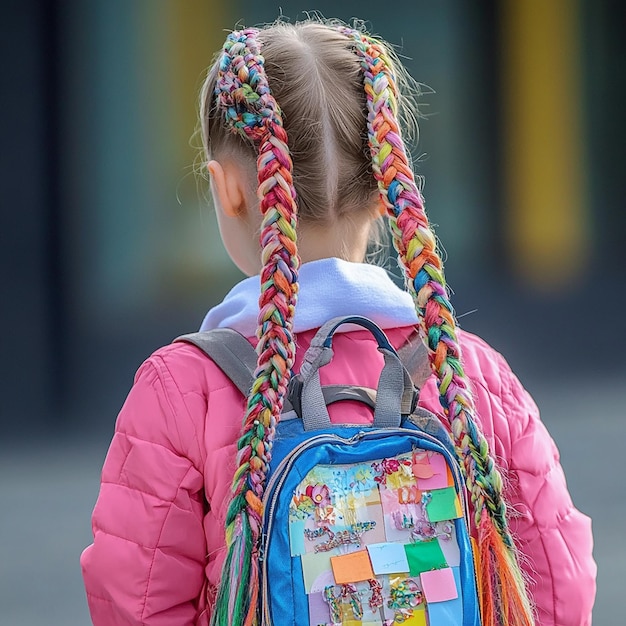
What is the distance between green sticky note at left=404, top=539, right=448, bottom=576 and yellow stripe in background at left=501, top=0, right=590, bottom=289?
16.1 ft

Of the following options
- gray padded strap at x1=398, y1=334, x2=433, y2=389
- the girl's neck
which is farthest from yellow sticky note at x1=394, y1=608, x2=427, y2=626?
the girl's neck

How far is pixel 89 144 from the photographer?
17.5ft

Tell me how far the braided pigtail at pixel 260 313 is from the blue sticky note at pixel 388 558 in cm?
16

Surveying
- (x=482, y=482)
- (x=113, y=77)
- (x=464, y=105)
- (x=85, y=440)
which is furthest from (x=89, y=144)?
(x=482, y=482)

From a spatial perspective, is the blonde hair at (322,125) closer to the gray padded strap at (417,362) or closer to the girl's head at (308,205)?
the girl's head at (308,205)

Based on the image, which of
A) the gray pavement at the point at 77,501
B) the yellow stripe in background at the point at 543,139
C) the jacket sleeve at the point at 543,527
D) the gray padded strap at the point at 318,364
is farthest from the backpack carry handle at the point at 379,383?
the yellow stripe in background at the point at 543,139

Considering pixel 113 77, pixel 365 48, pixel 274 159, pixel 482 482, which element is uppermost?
pixel 113 77

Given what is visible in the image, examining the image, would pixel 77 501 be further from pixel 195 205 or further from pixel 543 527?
pixel 543 527

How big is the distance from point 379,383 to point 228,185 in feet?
1.30

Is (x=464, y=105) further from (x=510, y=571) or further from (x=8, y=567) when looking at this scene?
(x=510, y=571)

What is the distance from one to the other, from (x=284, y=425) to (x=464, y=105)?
498 cm

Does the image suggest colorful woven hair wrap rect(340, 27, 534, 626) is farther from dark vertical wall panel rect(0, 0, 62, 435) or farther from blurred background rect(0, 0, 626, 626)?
dark vertical wall panel rect(0, 0, 62, 435)

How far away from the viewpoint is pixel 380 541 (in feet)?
4.48

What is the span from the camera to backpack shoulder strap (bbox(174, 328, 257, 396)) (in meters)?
1.47
